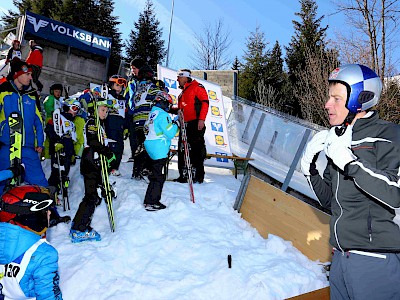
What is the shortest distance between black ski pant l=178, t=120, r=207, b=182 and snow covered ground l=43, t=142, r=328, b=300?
1.25 metres

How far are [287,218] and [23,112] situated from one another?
4.42 meters

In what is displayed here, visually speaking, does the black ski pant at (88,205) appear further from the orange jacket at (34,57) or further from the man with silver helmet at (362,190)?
the orange jacket at (34,57)

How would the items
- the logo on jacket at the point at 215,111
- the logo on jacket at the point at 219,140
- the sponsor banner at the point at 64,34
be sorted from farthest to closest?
the sponsor banner at the point at 64,34 < the logo on jacket at the point at 215,111 < the logo on jacket at the point at 219,140

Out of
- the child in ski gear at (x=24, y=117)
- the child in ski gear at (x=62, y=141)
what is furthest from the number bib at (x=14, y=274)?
the child in ski gear at (x=62, y=141)

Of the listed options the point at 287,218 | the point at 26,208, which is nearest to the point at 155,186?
the point at 287,218

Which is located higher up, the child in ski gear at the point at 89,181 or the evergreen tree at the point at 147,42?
the evergreen tree at the point at 147,42

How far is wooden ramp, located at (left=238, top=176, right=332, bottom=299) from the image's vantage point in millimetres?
4646

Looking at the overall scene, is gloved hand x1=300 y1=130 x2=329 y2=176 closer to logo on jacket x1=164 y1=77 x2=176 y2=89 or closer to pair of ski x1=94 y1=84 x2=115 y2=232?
pair of ski x1=94 y1=84 x2=115 y2=232

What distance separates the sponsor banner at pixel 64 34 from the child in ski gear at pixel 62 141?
56.1 ft

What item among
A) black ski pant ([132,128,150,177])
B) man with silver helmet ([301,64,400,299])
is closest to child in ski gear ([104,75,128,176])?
black ski pant ([132,128,150,177])

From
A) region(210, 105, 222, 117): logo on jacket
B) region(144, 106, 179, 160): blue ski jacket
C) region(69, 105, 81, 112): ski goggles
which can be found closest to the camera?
region(144, 106, 179, 160): blue ski jacket

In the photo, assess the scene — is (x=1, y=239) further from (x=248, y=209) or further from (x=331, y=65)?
(x=331, y=65)

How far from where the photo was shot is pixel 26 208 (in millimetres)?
2650

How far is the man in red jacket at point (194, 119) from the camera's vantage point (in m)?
7.38
